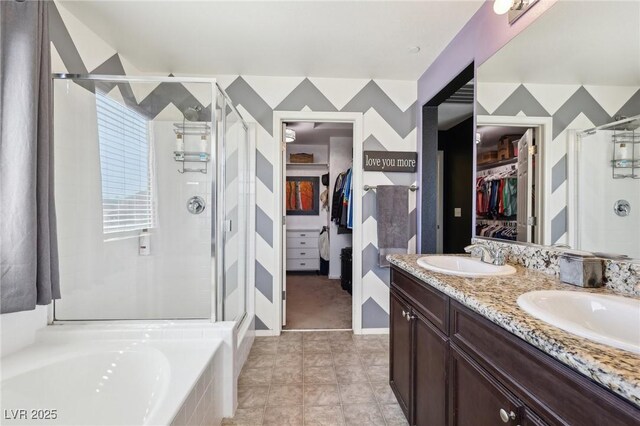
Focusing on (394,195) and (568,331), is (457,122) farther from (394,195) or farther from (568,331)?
(568,331)

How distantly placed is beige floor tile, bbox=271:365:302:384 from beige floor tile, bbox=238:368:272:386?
43 millimetres

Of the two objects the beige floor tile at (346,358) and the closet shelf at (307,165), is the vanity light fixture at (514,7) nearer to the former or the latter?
the beige floor tile at (346,358)

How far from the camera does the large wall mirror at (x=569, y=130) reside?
3.13 ft

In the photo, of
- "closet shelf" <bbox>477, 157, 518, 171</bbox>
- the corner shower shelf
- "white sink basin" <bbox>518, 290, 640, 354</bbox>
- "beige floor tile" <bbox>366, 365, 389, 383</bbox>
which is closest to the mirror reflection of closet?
"closet shelf" <bbox>477, 157, 518, 171</bbox>

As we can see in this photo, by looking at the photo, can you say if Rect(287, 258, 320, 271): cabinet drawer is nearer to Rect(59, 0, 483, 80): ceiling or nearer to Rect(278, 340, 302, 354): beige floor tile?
Rect(278, 340, 302, 354): beige floor tile

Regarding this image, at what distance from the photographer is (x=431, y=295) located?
1.18m

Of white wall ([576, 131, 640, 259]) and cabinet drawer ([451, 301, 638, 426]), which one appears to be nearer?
cabinet drawer ([451, 301, 638, 426])

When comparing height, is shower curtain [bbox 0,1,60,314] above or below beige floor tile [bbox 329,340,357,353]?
above

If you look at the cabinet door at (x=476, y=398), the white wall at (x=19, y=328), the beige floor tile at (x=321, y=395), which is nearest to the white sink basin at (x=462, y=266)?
the cabinet door at (x=476, y=398)

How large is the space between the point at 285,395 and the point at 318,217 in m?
3.31

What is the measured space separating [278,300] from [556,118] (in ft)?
7.36

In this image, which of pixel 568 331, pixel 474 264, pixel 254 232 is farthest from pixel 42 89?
pixel 474 264

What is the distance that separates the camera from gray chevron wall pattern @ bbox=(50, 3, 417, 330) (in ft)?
8.13

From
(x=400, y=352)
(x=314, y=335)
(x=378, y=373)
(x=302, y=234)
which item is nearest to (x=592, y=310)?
(x=400, y=352)
